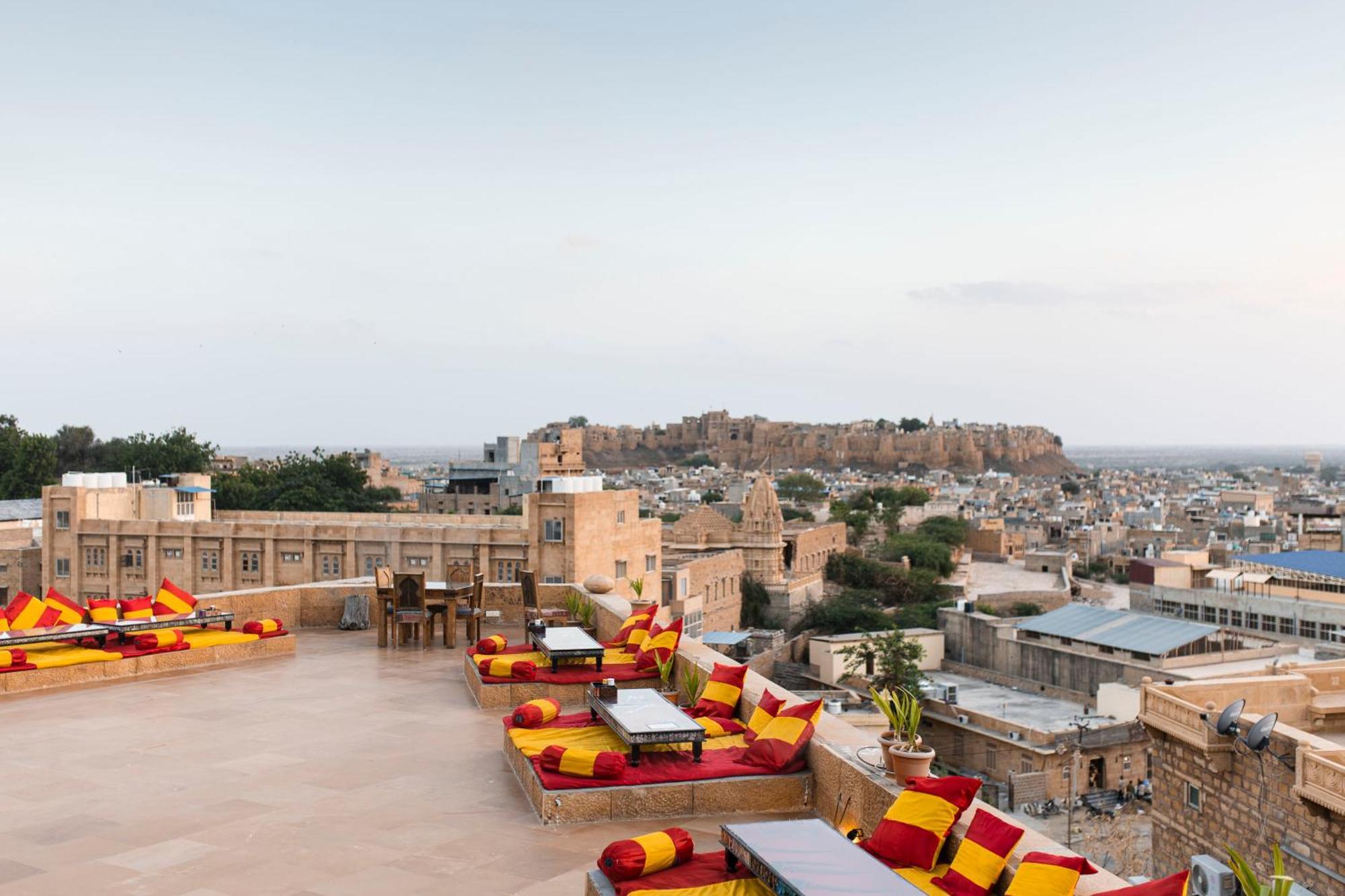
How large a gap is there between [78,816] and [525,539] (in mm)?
19139

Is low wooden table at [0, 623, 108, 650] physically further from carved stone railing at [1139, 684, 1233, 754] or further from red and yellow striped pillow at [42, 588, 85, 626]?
carved stone railing at [1139, 684, 1233, 754]

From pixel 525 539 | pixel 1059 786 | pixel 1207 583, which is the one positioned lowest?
pixel 1059 786

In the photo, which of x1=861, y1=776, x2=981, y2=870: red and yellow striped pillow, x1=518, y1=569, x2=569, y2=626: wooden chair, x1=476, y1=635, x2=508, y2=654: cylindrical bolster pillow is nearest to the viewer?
x1=861, y1=776, x2=981, y2=870: red and yellow striped pillow

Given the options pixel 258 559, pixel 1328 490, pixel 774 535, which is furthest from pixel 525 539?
pixel 1328 490

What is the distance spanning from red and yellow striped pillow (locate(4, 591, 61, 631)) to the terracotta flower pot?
7.45 meters

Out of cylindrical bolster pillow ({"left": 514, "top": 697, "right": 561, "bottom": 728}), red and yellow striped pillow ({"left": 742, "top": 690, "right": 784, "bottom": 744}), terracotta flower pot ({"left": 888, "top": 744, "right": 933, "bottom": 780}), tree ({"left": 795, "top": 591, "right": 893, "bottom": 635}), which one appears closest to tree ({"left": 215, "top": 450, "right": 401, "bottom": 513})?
tree ({"left": 795, "top": 591, "right": 893, "bottom": 635})

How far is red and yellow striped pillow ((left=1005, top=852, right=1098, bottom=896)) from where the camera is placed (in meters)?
3.73

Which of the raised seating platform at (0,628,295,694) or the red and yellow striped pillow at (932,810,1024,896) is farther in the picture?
the raised seating platform at (0,628,295,694)

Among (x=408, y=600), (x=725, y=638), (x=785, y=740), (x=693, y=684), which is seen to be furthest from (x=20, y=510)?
(x=785, y=740)

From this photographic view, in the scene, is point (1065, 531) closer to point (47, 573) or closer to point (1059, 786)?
point (1059, 786)

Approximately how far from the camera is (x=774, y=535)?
58.5 m

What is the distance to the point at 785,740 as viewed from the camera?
19.3 ft

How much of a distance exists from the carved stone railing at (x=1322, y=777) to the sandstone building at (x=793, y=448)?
507 ft

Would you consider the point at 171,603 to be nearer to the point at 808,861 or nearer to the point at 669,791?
the point at 669,791
